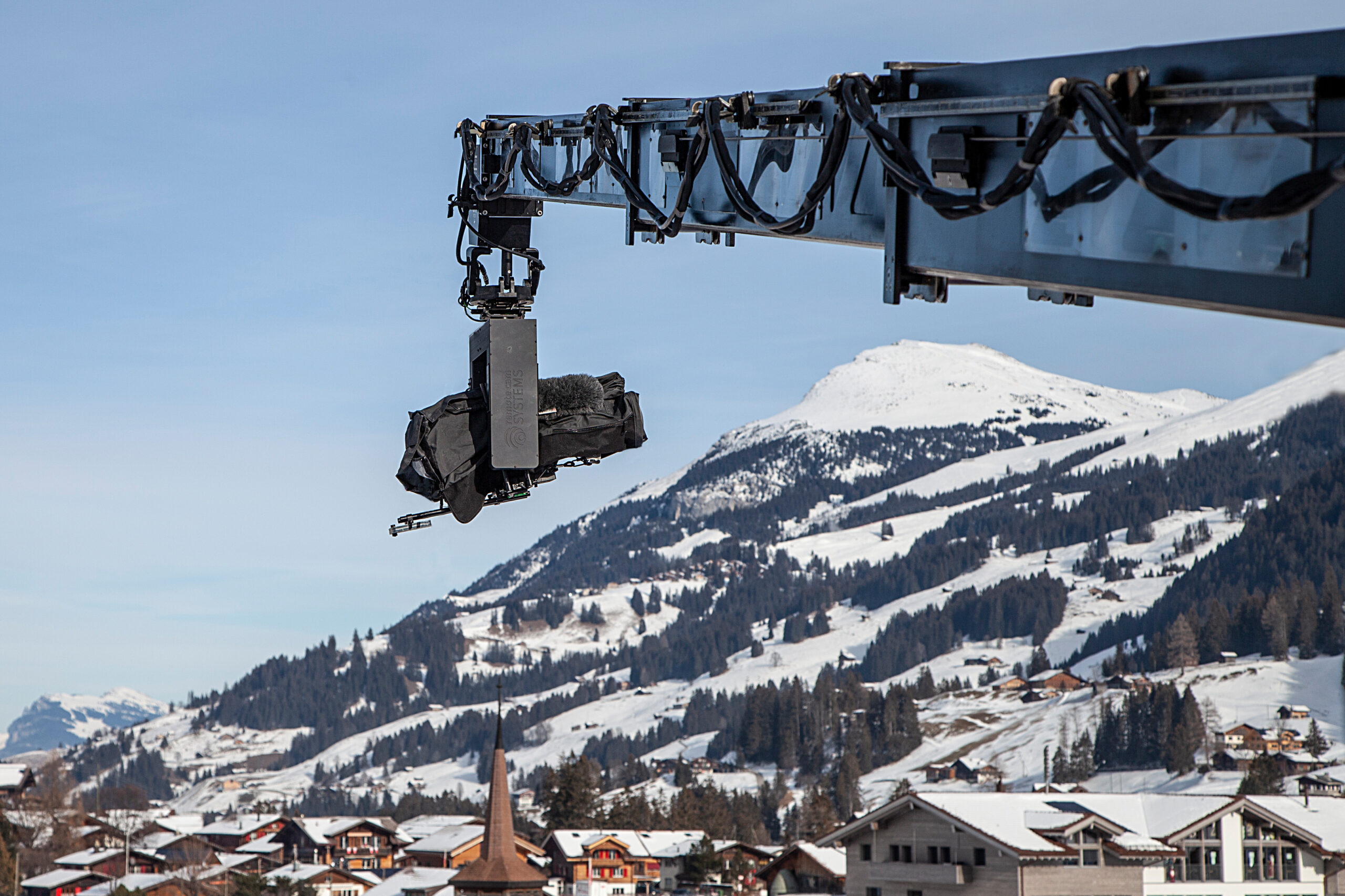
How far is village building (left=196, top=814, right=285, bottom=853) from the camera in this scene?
16562cm

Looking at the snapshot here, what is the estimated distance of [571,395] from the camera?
31.5 feet

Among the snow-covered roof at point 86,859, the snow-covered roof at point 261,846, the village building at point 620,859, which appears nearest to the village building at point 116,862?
the snow-covered roof at point 86,859

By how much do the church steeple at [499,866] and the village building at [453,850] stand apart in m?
53.6

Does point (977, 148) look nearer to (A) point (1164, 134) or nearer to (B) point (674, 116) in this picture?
(A) point (1164, 134)

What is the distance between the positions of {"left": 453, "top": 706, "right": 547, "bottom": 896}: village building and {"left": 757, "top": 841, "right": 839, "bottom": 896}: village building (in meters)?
20.1

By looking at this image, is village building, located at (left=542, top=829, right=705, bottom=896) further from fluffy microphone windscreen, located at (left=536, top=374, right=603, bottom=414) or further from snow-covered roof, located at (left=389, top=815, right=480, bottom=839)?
fluffy microphone windscreen, located at (left=536, top=374, right=603, bottom=414)

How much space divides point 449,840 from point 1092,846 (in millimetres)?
86606

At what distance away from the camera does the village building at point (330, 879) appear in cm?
11475

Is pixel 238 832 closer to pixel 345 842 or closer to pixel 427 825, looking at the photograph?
pixel 427 825

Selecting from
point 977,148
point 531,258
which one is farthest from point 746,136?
point 531,258

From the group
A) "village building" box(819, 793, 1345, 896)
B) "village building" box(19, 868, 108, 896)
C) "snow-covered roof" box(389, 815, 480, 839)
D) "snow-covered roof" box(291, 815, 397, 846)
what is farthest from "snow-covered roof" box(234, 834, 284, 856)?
"village building" box(819, 793, 1345, 896)

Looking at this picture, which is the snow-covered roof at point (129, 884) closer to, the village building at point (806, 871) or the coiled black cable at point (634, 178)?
the village building at point (806, 871)

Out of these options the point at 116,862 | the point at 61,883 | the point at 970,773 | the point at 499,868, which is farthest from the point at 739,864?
the point at 970,773

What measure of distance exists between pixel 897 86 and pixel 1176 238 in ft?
6.46
